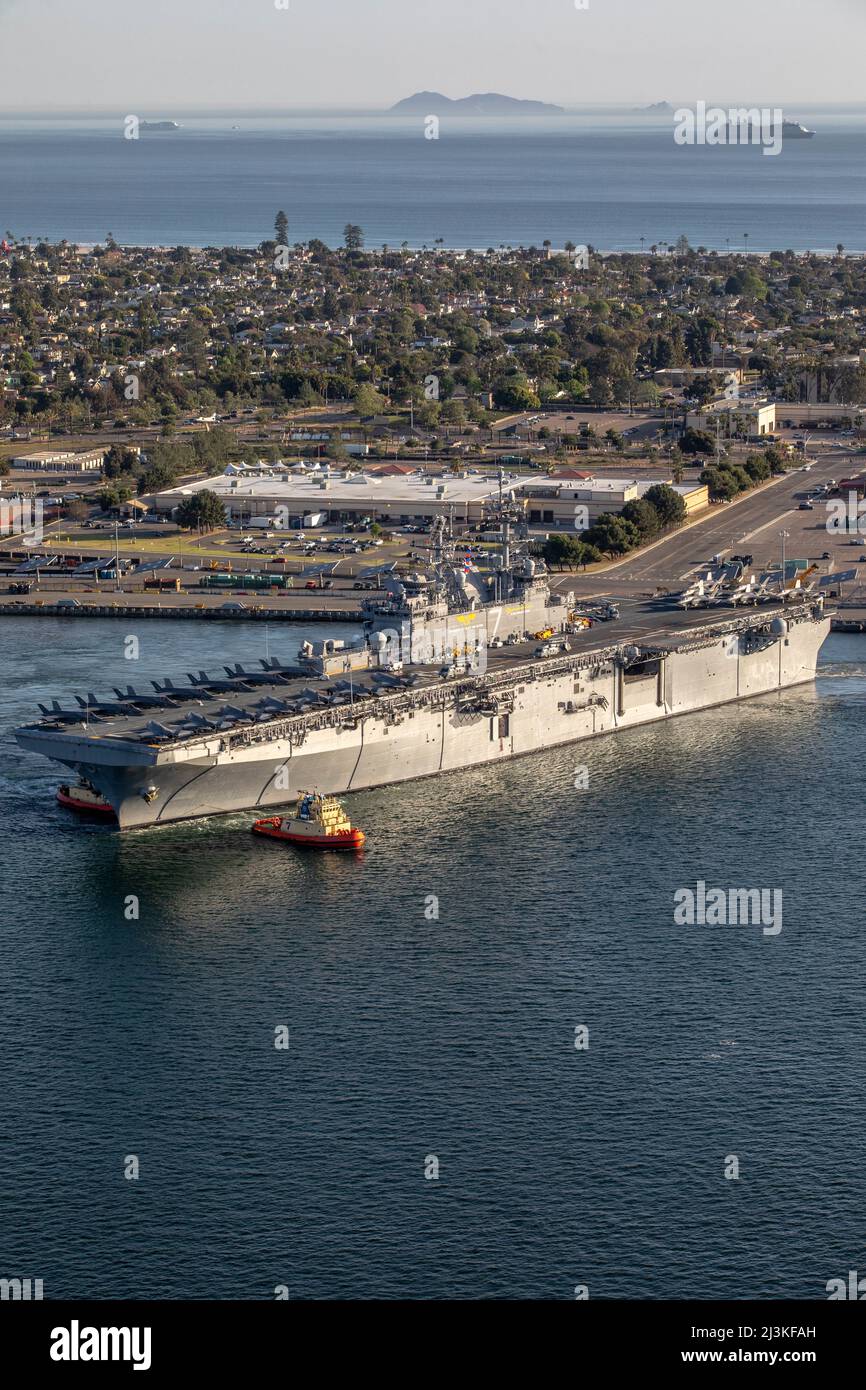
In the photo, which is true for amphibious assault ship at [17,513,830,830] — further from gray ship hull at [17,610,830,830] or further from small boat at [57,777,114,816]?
small boat at [57,777,114,816]

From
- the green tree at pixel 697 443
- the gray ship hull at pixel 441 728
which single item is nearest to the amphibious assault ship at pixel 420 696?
the gray ship hull at pixel 441 728

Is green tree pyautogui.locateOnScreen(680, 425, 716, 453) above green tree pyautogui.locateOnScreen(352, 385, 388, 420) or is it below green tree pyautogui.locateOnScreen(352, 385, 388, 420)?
below

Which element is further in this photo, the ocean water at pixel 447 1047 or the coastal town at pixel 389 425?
the coastal town at pixel 389 425

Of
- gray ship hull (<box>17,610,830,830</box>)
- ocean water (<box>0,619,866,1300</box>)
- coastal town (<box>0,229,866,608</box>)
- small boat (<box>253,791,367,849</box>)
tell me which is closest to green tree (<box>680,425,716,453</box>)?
coastal town (<box>0,229,866,608</box>)

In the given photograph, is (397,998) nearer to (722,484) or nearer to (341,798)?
(341,798)

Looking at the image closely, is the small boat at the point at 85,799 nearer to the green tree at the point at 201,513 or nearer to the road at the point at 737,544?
the road at the point at 737,544
